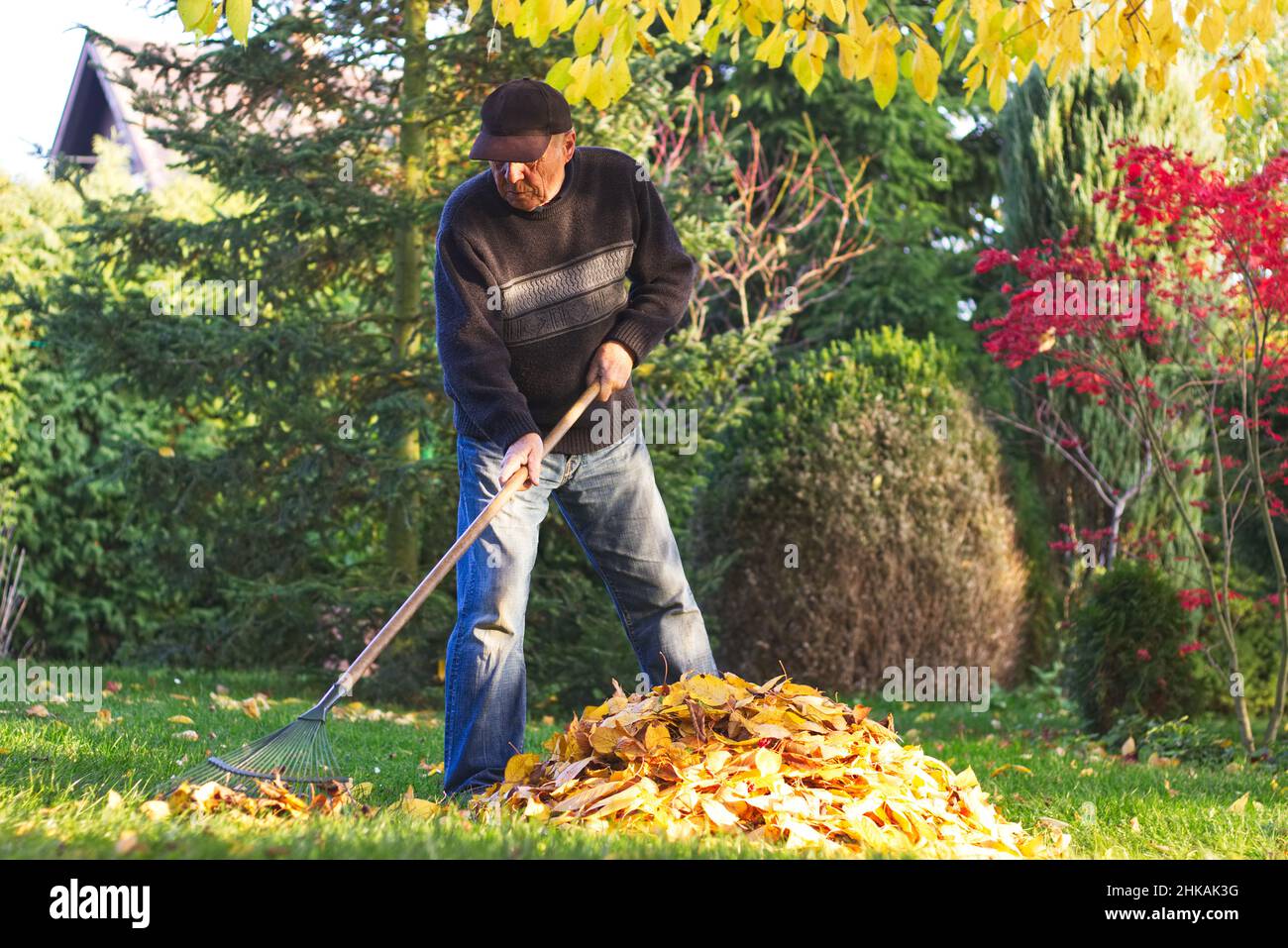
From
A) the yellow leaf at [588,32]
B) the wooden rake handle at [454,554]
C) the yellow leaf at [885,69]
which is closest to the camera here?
the wooden rake handle at [454,554]

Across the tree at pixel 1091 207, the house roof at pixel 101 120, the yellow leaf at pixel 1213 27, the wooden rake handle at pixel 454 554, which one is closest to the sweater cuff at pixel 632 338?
the wooden rake handle at pixel 454 554

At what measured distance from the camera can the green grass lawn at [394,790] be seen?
263cm

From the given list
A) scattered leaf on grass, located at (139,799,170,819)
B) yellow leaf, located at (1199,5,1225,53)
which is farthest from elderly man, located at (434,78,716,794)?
yellow leaf, located at (1199,5,1225,53)

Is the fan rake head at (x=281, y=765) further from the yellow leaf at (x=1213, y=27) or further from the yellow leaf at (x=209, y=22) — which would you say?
the yellow leaf at (x=1213, y=27)

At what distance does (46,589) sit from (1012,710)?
6.73 metres

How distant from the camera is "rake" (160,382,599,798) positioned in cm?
346

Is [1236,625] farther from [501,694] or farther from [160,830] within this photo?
[160,830]

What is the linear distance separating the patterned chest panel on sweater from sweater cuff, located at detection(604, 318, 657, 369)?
0.09 metres

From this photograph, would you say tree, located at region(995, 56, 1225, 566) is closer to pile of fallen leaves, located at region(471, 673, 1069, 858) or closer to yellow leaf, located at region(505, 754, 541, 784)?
pile of fallen leaves, located at region(471, 673, 1069, 858)

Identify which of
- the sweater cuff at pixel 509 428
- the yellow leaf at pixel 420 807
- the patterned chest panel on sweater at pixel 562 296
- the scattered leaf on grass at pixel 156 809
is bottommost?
the yellow leaf at pixel 420 807

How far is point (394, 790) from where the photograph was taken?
13.4 ft

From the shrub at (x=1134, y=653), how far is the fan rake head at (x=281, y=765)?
182 inches

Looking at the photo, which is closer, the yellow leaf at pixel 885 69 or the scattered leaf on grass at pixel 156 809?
the scattered leaf on grass at pixel 156 809
